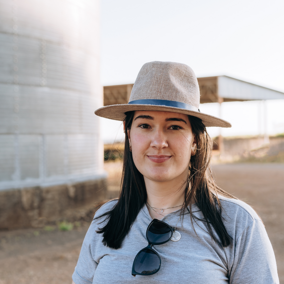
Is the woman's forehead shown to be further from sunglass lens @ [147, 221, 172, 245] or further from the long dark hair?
sunglass lens @ [147, 221, 172, 245]

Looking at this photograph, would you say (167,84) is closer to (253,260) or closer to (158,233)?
(158,233)

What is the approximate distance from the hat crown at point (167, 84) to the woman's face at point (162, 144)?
0.08 metres

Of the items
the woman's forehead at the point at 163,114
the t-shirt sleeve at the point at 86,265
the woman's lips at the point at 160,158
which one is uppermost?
the woman's forehead at the point at 163,114

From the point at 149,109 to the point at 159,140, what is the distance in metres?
0.16

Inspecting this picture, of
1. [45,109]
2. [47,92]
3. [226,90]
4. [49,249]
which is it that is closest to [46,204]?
[49,249]

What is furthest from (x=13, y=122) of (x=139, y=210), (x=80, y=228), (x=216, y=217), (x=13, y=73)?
(x=216, y=217)

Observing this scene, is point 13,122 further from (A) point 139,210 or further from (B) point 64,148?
(A) point 139,210

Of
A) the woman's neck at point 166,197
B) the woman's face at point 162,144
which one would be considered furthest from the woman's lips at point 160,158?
the woman's neck at point 166,197

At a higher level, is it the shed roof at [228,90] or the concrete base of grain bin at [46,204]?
the shed roof at [228,90]

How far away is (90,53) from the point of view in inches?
256

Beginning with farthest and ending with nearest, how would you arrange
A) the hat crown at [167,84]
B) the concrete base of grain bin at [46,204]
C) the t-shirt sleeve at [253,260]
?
the concrete base of grain bin at [46,204] → the hat crown at [167,84] → the t-shirt sleeve at [253,260]

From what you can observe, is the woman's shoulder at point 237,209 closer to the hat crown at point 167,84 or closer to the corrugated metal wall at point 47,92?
the hat crown at point 167,84

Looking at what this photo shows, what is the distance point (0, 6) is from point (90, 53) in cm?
196

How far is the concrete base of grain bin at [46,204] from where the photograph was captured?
202 inches
